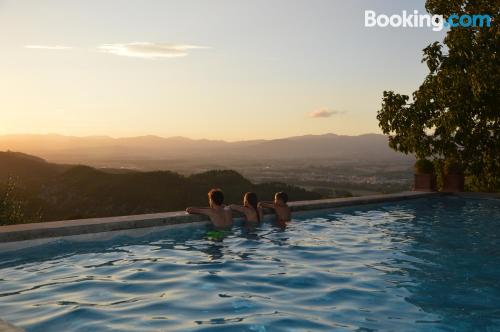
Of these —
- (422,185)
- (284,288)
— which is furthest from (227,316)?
(422,185)

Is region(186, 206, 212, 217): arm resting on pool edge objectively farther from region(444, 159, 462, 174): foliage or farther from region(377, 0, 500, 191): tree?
region(444, 159, 462, 174): foliage

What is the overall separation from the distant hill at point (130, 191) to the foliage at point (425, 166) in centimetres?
2172

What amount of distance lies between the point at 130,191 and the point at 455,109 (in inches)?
1450

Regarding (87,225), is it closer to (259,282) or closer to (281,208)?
(259,282)

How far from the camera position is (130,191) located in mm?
50281

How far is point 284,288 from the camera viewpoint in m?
6.55

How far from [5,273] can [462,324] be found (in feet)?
19.0

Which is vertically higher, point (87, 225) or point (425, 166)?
point (425, 166)

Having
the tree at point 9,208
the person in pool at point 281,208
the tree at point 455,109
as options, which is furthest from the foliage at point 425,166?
the tree at point 9,208

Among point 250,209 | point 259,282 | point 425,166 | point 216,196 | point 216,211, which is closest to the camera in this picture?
point 259,282

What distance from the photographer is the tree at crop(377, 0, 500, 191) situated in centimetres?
1936

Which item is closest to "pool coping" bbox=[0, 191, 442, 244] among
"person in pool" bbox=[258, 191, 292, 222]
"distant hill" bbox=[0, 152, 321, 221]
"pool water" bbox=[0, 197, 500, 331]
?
"pool water" bbox=[0, 197, 500, 331]

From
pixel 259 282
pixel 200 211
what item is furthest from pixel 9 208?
pixel 259 282

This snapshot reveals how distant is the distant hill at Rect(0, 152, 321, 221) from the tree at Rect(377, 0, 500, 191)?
867 inches
